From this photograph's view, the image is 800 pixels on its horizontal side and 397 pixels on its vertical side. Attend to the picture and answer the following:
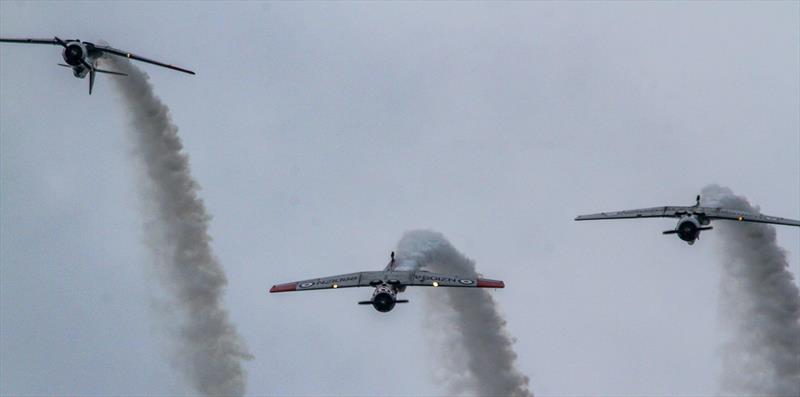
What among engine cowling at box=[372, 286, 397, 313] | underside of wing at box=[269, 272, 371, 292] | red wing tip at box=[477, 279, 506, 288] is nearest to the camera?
engine cowling at box=[372, 286, 397, 313]

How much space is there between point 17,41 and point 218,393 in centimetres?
3730

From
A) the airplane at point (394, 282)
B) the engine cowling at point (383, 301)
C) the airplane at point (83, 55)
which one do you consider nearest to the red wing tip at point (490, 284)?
the airplane at point (394, 282)

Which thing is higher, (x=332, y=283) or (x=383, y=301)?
(x=332, y=283)

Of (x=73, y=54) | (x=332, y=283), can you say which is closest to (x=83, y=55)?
(x=73, y=54)

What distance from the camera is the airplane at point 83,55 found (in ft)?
625

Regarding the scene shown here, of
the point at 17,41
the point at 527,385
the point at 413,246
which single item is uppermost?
the point at 17,41

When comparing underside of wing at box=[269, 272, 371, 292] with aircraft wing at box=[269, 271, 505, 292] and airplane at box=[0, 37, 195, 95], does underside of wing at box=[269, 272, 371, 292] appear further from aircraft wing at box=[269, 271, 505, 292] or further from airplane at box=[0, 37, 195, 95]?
airplane at box=[0, 37, 195, 95]

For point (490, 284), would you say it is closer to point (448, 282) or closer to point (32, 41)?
point (448, 282)

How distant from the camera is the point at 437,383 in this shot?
193000mm

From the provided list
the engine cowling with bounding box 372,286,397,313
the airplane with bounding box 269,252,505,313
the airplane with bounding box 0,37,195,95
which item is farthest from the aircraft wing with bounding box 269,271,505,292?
the airplane with bounding box 0,37,195,95

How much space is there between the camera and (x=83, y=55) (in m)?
191

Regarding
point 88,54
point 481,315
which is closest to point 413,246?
point 481,315

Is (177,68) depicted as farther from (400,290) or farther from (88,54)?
(400,290)

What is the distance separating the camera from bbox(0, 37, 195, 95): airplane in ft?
625
